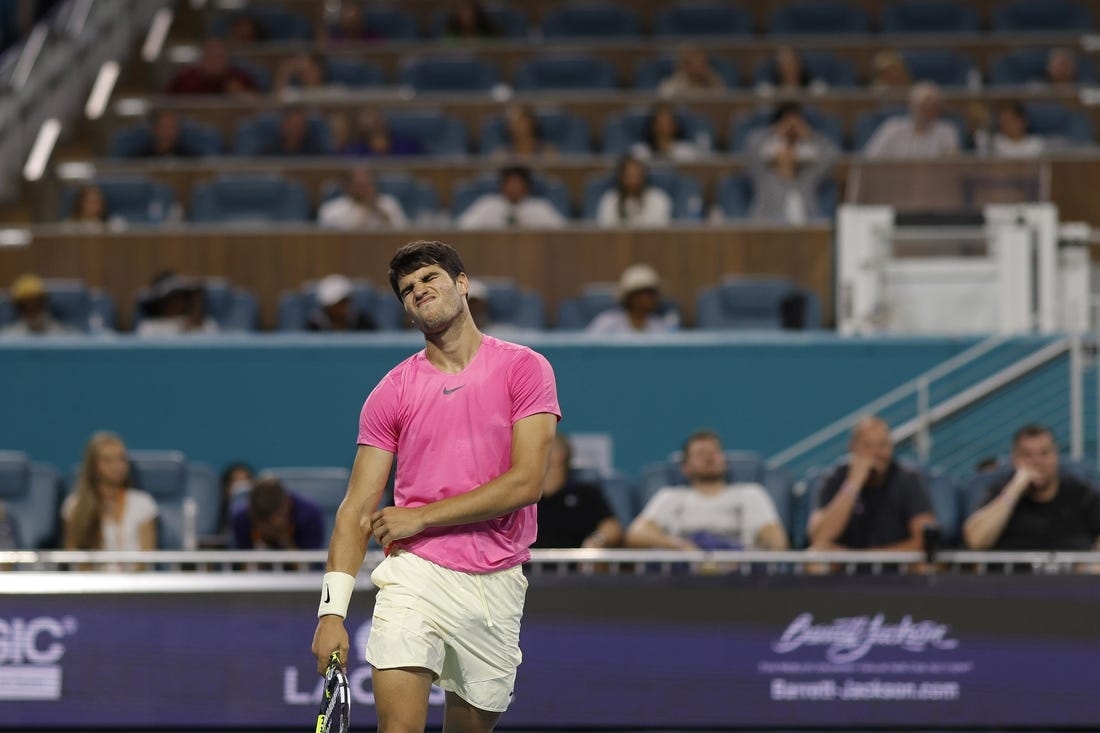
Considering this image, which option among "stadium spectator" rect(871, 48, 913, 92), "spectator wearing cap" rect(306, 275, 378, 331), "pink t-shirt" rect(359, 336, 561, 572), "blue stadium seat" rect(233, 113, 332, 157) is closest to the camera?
"pink t-shirt" rect(359, 336, 561, 572)

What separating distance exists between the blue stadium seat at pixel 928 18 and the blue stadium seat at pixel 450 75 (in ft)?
12.2

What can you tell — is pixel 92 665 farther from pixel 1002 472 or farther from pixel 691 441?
pixel 1002 472

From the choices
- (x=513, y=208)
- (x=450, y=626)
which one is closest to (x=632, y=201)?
(x=513, y=208)

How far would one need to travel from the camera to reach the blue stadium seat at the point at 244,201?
12.4m

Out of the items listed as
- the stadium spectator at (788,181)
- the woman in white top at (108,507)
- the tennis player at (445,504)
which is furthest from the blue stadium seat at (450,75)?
the tennis player at (445,504)

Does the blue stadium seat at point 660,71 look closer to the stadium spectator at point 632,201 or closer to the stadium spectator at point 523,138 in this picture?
the stadium spectator at point 523,138

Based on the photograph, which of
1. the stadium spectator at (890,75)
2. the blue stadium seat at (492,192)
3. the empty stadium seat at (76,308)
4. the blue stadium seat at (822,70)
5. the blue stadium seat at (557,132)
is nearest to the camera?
the empty stadium seat at (76,308)

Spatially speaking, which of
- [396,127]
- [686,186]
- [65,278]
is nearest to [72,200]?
[65,278]

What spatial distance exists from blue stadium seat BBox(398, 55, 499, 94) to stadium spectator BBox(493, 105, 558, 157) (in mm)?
1456

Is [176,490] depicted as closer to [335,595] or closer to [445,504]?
[335,595]

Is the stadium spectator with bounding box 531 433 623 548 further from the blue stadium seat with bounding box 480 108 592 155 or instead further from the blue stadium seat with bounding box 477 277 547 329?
the blue stadium seat with bounding box 480 108 592 155

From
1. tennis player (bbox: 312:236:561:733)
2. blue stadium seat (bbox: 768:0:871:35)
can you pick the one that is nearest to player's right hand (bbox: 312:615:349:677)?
tennis player (bbox: 312:236:561:733)

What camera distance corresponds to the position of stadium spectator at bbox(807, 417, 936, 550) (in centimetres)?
782

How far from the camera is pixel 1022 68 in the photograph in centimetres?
1448
